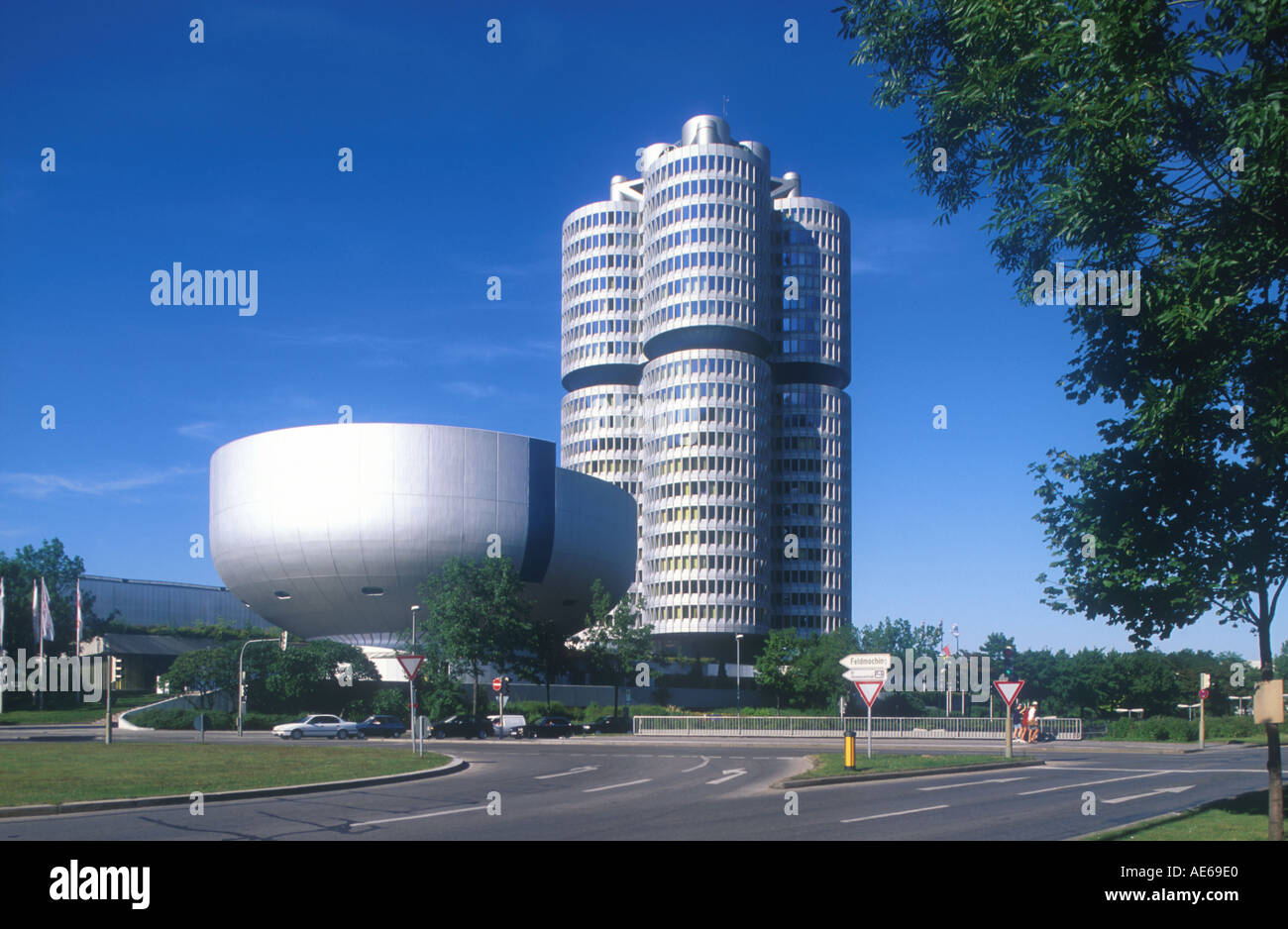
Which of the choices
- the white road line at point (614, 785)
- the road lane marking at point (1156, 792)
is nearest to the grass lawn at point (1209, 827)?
the road lane marking at point (1156, 792)

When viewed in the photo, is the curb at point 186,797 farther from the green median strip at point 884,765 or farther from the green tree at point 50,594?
the green tree at point 50,594

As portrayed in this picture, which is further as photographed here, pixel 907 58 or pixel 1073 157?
pixel 907 58

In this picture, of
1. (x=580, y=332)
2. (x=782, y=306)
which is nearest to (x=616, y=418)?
(x=580, y=332)

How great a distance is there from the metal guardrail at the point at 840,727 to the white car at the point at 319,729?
16.3 m

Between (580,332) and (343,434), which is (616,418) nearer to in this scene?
(580,332)

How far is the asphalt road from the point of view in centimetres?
1565

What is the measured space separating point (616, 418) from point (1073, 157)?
138 meters

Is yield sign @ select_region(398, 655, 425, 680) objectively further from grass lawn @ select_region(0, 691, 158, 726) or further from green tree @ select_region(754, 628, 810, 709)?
green tree @ select_region(754, 628, 810, 709)

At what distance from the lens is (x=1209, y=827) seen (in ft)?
52.0

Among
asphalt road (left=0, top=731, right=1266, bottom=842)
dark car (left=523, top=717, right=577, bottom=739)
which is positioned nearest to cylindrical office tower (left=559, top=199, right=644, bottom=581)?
dark car (left=523, top=717, right=577, bottom=739)

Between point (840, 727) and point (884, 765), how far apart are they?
3560 cm

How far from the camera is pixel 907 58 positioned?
18234 mm

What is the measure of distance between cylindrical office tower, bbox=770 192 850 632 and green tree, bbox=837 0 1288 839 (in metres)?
126

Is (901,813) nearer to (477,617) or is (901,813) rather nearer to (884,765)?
(884,765)
